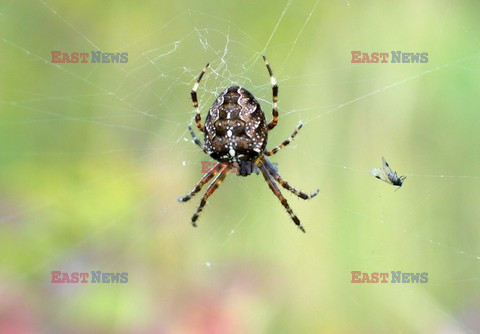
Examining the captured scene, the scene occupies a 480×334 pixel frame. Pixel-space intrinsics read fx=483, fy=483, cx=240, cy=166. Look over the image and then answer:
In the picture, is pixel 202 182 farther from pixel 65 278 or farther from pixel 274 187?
pixel 65 278

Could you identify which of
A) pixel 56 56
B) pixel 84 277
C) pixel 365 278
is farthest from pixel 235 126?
pixel 56 56

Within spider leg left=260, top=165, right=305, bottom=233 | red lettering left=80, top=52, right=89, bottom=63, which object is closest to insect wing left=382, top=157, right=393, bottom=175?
spider leg left=260, top=165, right=305, bottom=233

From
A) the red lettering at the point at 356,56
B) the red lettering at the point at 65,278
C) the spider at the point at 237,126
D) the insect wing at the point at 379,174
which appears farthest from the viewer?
the red lettering at the point at 356,56

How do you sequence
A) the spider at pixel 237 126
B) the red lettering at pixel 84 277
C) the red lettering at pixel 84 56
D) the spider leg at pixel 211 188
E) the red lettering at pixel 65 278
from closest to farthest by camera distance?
the spider at pixel 237 126, the red lettering at pixel 65 278, the red lettering at pixel 84 277, the spider leg at pixel 211 188, the red lettering at pixel 84 56

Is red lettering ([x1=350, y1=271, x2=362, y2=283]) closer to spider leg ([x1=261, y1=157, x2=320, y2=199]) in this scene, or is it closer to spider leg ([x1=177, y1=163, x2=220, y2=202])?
spider leg ([x1=261, y1=157, x2=320, y2=199])

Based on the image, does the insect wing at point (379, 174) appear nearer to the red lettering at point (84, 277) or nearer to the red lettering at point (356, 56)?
the red lettering at point (356, 56)

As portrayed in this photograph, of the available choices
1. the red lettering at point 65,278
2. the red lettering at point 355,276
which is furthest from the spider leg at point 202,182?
the red lettering at point 355,276
